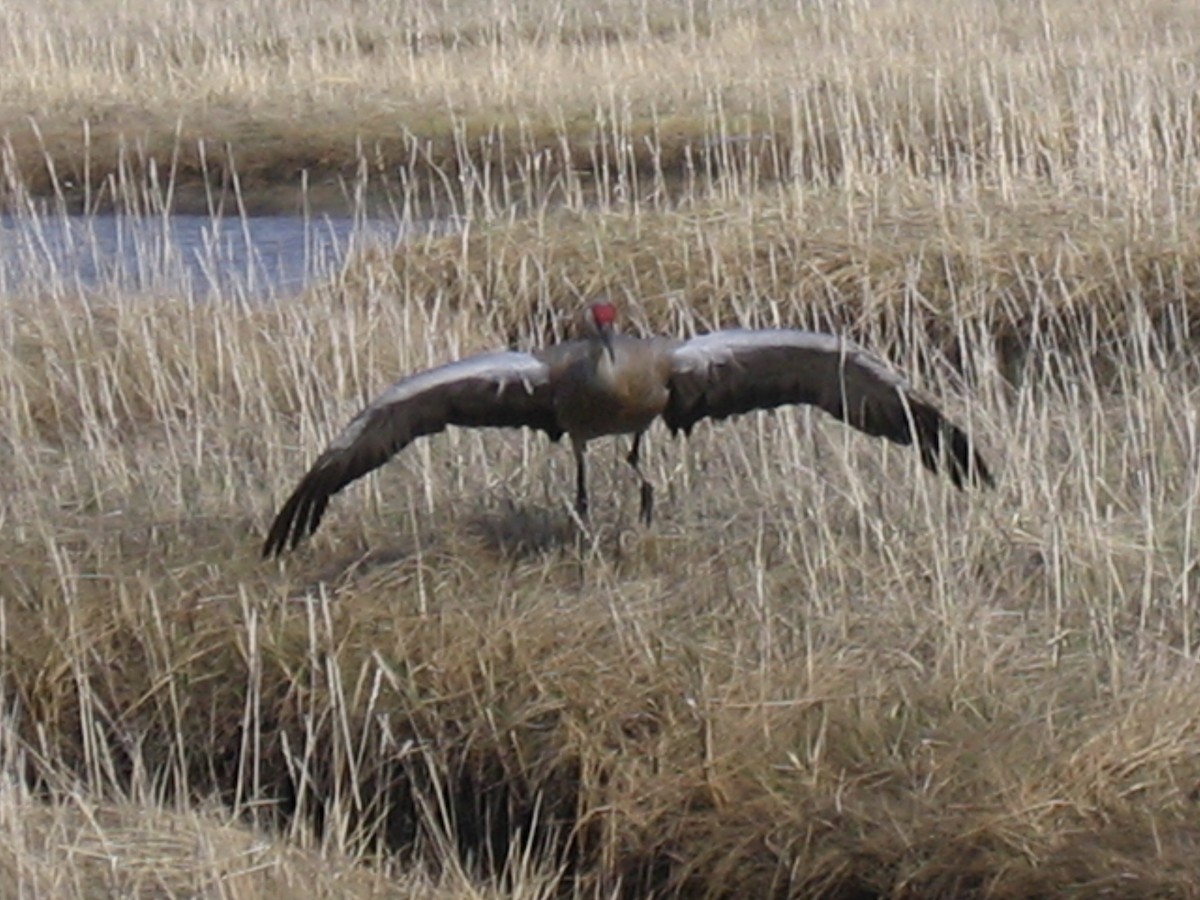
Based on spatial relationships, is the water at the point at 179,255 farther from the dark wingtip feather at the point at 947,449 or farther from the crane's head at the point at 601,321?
the dark wingtip feather at the point at 947,449

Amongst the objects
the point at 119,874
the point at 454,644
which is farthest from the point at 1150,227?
the point at 119,874

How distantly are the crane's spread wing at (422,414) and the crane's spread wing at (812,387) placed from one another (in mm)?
322

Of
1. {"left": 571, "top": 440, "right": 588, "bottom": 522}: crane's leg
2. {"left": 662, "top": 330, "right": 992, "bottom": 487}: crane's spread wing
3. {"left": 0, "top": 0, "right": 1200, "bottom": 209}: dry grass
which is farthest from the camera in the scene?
{"left": 0, "top": 0, "right": 1200, "bottom": 209}: dry grass

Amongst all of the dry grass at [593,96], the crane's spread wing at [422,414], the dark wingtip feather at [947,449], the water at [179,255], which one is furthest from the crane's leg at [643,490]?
the dry grass at [593,96]

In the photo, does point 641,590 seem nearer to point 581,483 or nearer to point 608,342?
point 581,483

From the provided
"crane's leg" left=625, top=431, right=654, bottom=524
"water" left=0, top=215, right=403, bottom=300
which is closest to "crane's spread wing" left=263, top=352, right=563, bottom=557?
"crane's leg" left=625, top=431, right=654, bottom=524

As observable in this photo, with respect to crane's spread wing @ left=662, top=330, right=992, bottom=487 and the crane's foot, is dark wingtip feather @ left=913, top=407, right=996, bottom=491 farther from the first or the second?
the crane's foot

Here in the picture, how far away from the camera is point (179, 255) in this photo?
7.45 metres

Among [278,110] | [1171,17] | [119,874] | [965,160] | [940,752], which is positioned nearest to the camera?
[119,874]

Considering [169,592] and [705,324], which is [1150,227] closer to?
[705,324]

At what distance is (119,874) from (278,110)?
8.68 meters

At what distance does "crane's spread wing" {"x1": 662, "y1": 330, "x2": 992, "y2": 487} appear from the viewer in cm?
472

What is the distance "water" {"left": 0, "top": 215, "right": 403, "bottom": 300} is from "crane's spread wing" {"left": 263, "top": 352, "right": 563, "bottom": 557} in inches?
81.8

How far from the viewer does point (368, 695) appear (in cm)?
458
